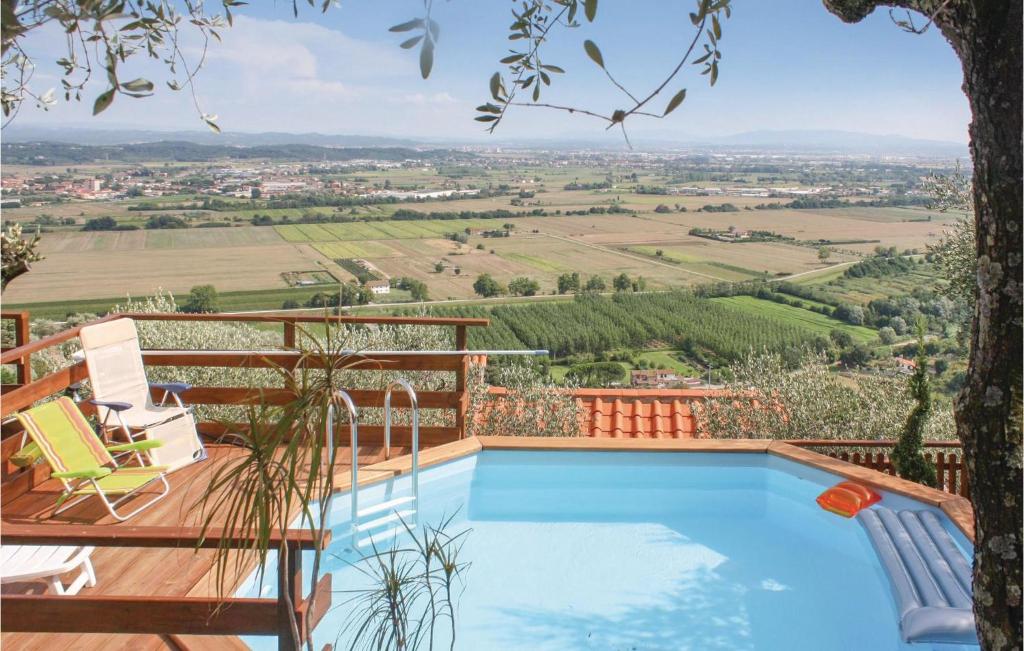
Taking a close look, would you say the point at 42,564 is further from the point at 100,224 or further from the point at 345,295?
the point at 100,224

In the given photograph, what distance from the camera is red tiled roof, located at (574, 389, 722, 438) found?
7.41m

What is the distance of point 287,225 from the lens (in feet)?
66.0

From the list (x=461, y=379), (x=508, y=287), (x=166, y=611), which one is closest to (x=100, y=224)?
(x=508, y=287)

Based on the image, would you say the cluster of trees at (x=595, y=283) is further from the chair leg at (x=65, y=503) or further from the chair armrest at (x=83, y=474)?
the chair armrest at (x=83, y=474)

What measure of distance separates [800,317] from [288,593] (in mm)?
14115

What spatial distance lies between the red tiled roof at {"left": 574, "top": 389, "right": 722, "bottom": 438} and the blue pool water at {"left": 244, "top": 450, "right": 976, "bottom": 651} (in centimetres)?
130

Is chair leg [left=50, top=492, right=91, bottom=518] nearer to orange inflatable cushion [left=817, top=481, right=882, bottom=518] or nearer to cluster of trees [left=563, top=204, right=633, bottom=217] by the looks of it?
orange inflatable cushion [left=817, top=481, right=882, bottom=518]

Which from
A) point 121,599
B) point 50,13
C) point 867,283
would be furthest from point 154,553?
point 867,283

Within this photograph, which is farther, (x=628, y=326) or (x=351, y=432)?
(x=628, y=326)

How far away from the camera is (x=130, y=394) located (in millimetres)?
5371

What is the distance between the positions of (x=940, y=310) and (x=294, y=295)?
10.4 m

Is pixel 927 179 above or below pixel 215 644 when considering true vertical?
above

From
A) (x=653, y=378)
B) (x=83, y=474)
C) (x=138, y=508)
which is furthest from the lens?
(x=653, y=378)

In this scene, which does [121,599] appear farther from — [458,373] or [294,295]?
[294,295]
